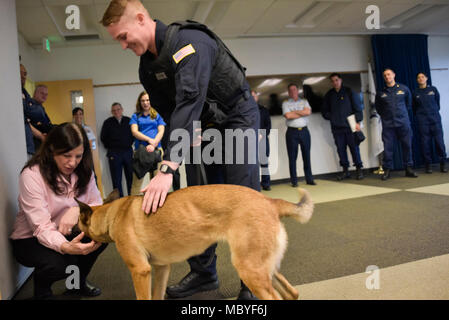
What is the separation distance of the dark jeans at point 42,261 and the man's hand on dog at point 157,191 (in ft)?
2.90

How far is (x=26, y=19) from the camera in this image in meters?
5.35

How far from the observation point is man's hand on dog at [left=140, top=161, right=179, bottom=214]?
1370mm

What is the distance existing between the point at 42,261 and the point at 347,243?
2.36m

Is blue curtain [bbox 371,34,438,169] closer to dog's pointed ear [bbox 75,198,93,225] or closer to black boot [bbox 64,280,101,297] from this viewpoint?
black boot [bbox 64,280,101,297]

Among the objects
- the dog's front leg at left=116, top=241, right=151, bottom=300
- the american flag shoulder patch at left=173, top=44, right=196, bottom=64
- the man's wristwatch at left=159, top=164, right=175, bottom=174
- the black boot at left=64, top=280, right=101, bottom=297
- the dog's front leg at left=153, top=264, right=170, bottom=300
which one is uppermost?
the american flag shoulder patch at left=173, top=44, right=196, bottom=64

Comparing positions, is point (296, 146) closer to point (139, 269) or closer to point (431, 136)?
point (431, 136)

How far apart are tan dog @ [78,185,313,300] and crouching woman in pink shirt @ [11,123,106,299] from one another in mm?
526

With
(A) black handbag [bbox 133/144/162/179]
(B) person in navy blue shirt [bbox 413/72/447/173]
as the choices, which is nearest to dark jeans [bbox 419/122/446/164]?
(B) person in navy blue shirt [bbox 413/72/447/173]

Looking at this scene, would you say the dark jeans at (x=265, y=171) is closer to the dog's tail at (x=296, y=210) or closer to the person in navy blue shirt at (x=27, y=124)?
the person in navy blue shirt at (x=27, y=124)

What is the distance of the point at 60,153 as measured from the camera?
6.32ft

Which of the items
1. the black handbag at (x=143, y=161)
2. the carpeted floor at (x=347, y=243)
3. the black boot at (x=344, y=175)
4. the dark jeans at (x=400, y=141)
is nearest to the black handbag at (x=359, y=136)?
the dark jeans at (x=400, y=141)

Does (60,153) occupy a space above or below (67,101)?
below

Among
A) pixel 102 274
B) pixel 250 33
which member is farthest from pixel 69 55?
pixel 102 274

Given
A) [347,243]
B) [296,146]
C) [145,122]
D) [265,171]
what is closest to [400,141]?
[296,146]
